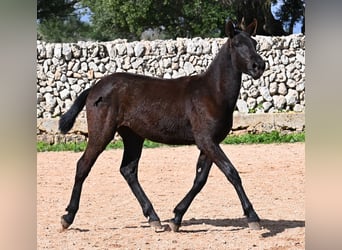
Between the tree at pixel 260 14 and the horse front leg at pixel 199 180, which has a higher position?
the tree at pixel 260 14

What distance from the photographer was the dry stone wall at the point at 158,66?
10.2 m

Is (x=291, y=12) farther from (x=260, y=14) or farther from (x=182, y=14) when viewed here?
(x=182, y=14)

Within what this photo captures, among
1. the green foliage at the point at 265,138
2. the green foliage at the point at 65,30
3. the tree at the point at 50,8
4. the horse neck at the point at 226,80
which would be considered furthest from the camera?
the green foliage at the point at 65,30

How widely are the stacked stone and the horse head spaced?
6149 millimetres

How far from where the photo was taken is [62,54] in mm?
10195

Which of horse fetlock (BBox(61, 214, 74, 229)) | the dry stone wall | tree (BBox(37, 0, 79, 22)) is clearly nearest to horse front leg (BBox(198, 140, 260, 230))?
horse fetlock (BBox(61, 214, 74, 229))

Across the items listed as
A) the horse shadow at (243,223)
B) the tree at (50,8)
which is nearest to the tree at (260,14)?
the tree at (50,8)

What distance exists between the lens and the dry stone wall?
10172mm

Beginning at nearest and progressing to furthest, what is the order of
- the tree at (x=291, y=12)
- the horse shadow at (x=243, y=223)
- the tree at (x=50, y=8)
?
the horse shadow at (x=243, y=223)
the tree at (x=291, y=12)
the tree at (x=50, y=8)

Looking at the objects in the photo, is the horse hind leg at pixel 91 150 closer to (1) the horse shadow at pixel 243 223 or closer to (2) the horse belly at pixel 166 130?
(2) the horse belly at pixel 166 130

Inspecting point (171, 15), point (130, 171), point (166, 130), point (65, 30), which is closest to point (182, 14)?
point (171, 15)

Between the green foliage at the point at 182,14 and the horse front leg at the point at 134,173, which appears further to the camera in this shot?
the green foliage at the point at 182,14

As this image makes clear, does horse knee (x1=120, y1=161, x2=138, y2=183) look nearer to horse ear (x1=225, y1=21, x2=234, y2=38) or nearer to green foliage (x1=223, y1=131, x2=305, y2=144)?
horse ear (x1=225, y1=21, x2=234, y2=38)

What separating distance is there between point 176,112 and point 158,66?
243 inches
